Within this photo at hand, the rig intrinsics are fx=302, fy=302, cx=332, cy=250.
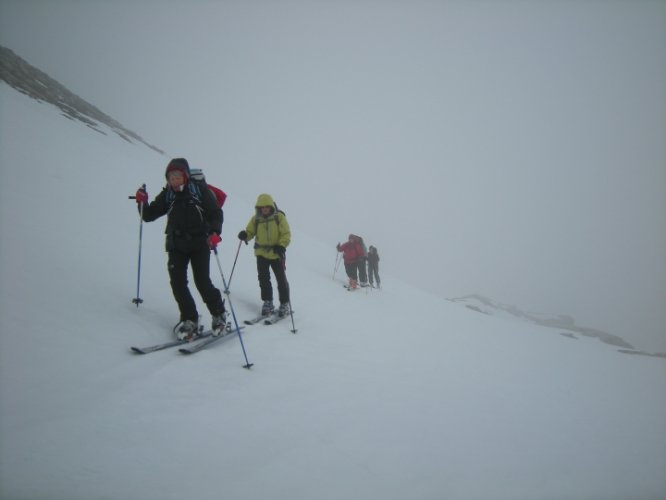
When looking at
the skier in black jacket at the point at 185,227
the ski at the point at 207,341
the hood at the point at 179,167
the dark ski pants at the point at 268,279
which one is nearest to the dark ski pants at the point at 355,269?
the dark ski pants at the point at 268,279

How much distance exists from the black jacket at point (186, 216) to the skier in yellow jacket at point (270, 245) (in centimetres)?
206

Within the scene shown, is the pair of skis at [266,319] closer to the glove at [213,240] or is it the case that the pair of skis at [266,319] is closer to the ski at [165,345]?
the ski at [165,345]

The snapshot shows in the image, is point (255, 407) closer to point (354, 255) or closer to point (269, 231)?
point (269, 231)

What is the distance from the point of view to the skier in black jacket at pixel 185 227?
14.8 ft

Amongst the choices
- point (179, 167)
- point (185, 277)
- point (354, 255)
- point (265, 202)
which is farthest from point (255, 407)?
point (354, 255)

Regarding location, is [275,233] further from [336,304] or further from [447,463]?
[447,463]

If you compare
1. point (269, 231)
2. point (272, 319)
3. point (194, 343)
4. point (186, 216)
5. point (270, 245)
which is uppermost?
point (269, 231)

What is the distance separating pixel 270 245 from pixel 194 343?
2.82m

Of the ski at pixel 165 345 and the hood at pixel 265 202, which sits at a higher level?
the hood at pixel 265 202

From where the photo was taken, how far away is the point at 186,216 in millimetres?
4492

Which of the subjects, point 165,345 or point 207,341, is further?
point 207,341

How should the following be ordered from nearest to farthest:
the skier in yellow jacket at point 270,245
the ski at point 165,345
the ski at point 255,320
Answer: the ski at point 165,345 → the ski at point 255,320 → the skier in yellow jacket at point 270,245

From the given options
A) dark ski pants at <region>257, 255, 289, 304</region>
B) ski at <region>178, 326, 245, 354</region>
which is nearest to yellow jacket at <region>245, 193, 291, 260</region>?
dark ski pants at <region>257, 255, 289, 304</region>

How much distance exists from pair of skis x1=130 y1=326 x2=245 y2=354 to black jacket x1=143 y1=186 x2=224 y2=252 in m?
1.36
